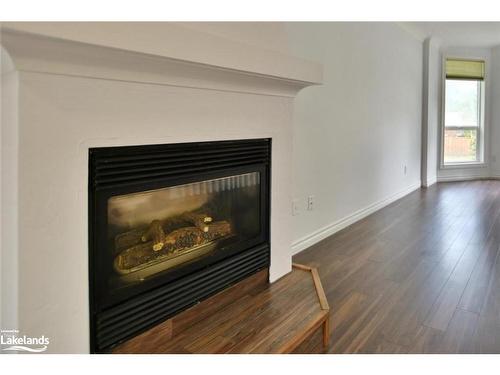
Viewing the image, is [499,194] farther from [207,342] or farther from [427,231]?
[207,342]

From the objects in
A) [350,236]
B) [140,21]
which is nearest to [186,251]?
[140,21]

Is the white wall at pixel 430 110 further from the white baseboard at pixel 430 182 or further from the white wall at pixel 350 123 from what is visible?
the white wall at pixel 350 123

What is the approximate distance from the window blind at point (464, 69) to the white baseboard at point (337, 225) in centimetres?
288

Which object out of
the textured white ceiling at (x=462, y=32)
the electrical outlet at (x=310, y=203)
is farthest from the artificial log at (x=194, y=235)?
the textured white ceiling at (x=462, y=32)

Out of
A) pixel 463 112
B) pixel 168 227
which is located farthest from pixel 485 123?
pixel 168 227

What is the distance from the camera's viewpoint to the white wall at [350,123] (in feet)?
10.1

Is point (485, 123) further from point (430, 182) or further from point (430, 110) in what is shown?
point (430, 182)

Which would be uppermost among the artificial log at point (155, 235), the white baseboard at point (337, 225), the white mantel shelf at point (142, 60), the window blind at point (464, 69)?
the window blind at point (464, 69)

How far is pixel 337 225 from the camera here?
142 inches

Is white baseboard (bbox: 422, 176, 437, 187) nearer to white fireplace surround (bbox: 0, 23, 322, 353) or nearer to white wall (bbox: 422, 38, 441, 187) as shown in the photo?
white wall (bbox: 422, 38, 441, 187)

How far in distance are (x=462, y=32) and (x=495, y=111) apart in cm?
183

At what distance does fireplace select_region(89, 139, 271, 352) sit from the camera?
1.31 meters

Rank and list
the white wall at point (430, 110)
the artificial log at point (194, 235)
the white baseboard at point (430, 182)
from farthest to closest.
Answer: the white baseboard at point (430, 182), the white wall at point (430, 110), the artificial log at point (194, 235)

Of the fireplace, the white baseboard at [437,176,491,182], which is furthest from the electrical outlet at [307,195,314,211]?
the white baseboard at [437,176,491,182]
